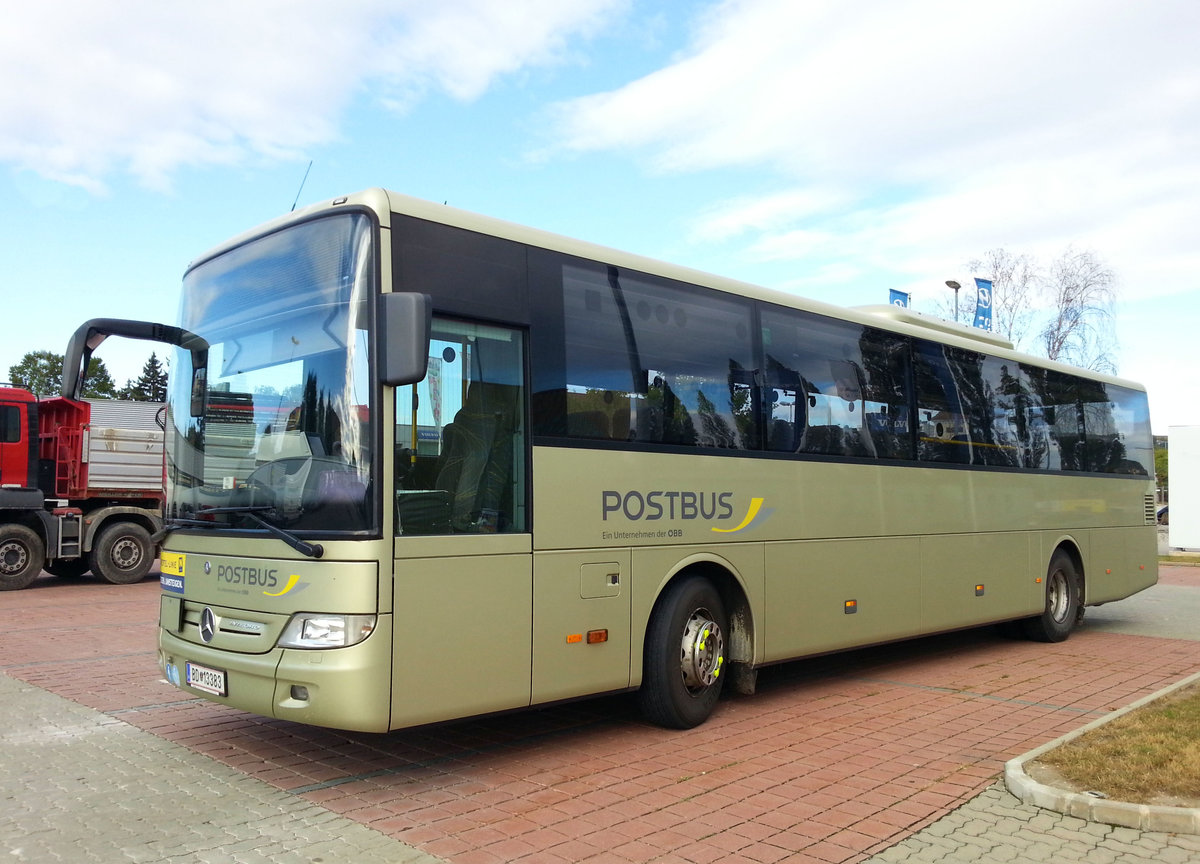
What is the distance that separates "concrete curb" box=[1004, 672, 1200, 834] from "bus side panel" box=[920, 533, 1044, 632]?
389 centimetres

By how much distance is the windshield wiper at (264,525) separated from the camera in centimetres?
531

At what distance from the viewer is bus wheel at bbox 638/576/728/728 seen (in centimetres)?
684

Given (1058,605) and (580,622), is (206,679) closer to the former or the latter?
(580,622)

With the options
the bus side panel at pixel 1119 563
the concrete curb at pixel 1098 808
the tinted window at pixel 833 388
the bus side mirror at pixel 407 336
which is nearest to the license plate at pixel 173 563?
the bus side mirror at pixel 407 336

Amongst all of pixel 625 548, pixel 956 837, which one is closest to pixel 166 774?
pixel 625 548

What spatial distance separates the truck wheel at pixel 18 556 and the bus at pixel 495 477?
12015 mm

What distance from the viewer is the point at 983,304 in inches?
1140

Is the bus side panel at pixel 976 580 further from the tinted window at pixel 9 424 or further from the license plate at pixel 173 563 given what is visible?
the tinted window at pixel 9 424

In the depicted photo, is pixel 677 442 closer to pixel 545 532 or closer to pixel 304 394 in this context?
pixel 545 532

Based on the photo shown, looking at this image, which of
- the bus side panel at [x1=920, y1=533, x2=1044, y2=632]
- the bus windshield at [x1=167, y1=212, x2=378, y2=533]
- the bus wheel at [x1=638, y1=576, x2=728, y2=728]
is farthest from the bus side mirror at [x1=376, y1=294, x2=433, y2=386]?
the bus side panel at [x1=920, y1=533, x2=1044, y2=632]

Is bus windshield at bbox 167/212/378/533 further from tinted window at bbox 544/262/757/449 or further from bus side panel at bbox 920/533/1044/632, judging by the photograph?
bus side panel at bbox 920/533/1044/632

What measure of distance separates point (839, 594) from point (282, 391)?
4.93 m

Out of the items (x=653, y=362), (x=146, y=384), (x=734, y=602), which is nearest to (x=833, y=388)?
(x=734, y=602)

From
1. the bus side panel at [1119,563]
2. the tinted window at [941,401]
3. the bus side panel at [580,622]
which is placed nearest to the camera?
the bus side panel at [580,622]
